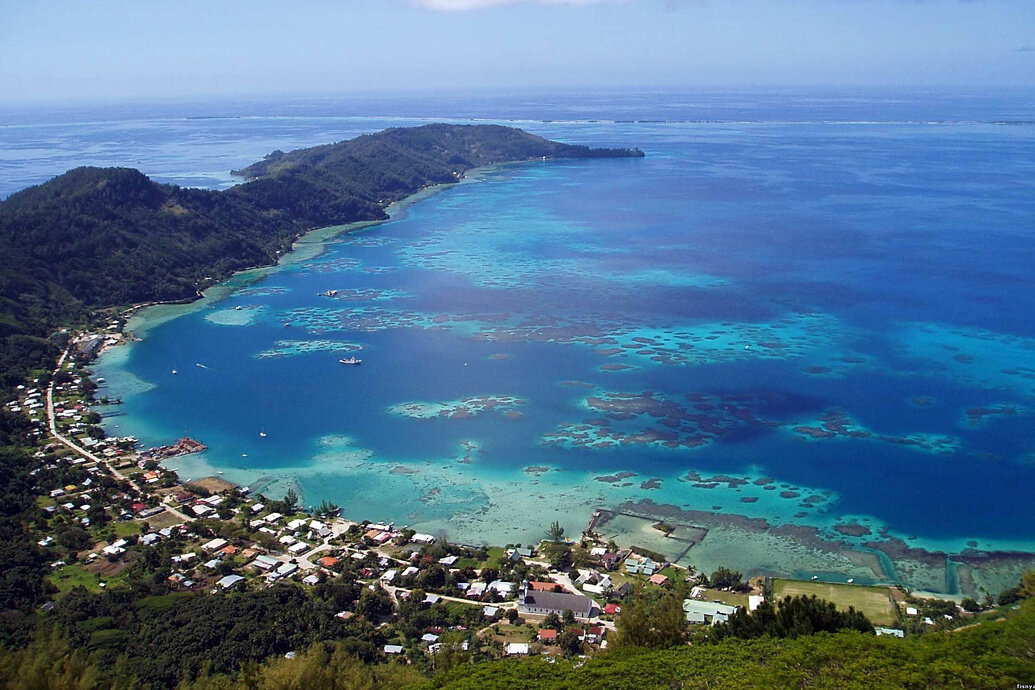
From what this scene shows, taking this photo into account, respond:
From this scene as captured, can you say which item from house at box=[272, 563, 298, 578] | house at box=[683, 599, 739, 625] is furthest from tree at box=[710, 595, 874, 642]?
house at box=[272, 563, 298, 578]

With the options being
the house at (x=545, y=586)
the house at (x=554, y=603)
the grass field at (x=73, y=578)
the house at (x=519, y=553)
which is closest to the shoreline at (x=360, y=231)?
the house at (x=519, y=553)

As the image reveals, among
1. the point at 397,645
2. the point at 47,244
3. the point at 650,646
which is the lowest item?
the point at 397,645

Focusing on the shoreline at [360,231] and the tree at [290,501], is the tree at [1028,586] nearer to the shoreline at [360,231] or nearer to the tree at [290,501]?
the shoreline at [360,231]

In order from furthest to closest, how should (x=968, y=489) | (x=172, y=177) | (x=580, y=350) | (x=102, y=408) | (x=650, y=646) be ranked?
(x=172, y=177)
(x=580, y=350)
(x=102, y=408)
(x=968, y=489)
(x=650, y=646)

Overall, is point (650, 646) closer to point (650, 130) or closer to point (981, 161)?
point (981, 161)

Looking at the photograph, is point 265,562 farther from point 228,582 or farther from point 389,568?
point 389,568

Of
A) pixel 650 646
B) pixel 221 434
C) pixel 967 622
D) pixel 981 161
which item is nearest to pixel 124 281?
pixel 221 434
